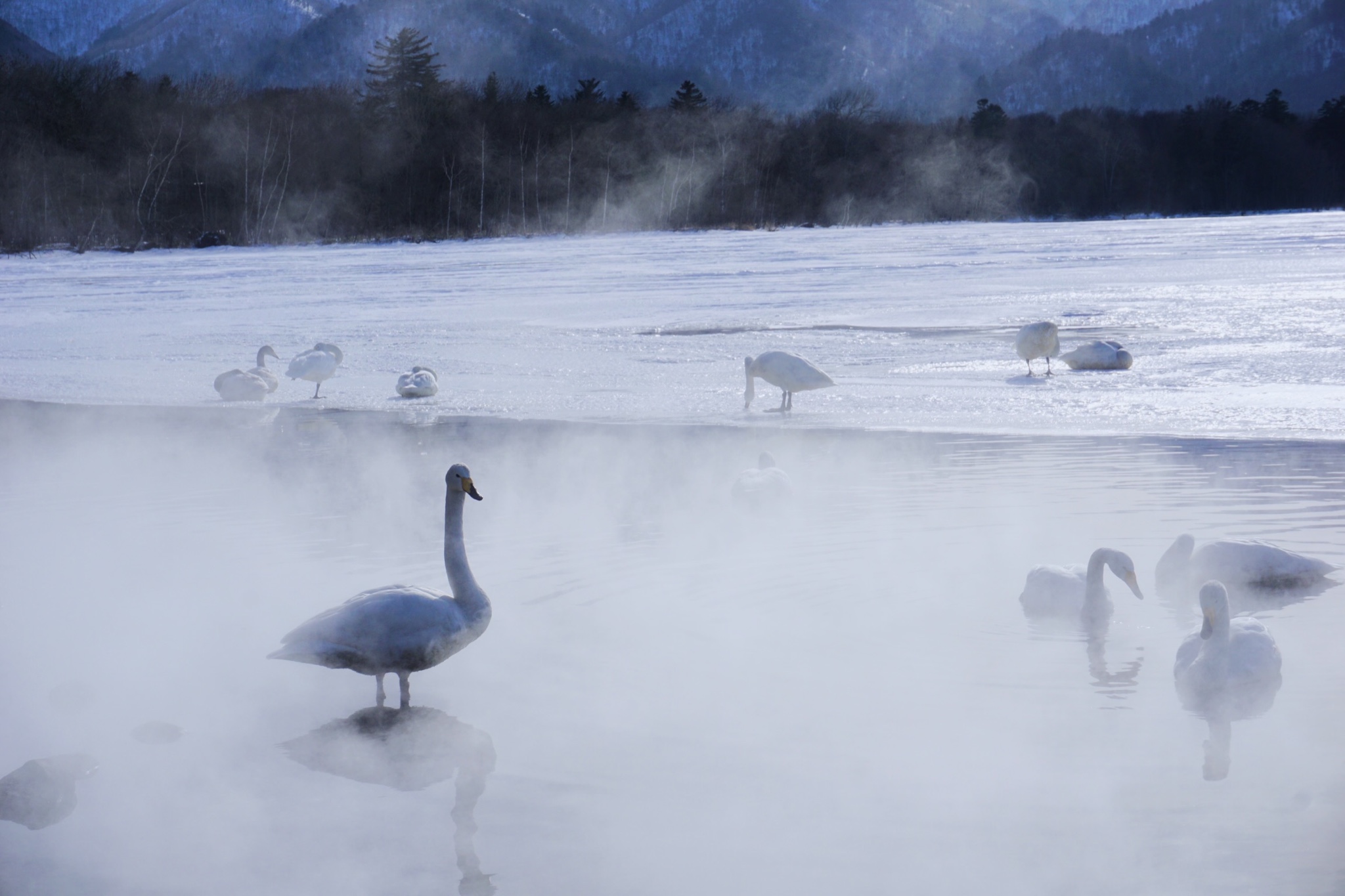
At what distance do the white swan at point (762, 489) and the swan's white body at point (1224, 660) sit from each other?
318 cm

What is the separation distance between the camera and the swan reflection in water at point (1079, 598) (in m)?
5.46

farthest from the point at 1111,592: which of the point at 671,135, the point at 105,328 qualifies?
the point at 671,135

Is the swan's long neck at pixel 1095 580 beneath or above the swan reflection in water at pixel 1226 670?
above

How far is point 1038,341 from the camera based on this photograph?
13.3 meters

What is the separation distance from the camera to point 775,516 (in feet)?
24.7

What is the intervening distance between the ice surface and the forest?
21.8 metres


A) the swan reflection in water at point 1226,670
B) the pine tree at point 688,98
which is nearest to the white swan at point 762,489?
the swan reflection in water at point 1226,670

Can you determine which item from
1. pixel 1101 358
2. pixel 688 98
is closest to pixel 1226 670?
pixel 1101 358

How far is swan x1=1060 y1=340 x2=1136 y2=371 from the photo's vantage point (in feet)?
44.1

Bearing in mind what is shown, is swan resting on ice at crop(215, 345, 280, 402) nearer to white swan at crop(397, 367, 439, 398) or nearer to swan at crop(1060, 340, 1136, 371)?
white swan at crop(397, 367, 439, 398)

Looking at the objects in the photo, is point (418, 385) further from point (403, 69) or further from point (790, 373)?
point (403, 69)

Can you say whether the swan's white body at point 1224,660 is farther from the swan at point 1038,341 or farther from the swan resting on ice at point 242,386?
the swan resting on ice at point 242,386

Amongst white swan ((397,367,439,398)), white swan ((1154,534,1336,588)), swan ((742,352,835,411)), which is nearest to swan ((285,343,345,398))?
white swan ((397,367,439,398))

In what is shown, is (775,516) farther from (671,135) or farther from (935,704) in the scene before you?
(671,135)
